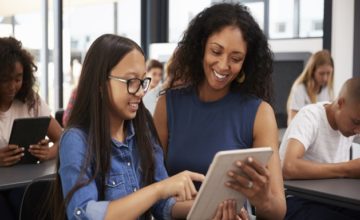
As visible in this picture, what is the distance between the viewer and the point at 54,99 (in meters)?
5.63

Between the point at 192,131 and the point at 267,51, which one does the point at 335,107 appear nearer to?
the point at 267,51

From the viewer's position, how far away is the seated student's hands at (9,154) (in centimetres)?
243

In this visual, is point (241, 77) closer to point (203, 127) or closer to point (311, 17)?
point (203, 127)

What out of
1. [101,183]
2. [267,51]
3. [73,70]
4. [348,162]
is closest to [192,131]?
[267,51]

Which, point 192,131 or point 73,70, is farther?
point 73,70

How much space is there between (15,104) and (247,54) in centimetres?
153

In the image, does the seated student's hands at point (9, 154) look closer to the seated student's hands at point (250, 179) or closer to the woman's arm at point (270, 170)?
the woman's arm at point (270, 170)

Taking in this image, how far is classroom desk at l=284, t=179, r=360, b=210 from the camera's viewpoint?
192 cm

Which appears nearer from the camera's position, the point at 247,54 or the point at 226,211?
the point at 226,211

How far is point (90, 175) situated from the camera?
52.1 inches

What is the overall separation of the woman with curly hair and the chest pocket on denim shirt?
40cm

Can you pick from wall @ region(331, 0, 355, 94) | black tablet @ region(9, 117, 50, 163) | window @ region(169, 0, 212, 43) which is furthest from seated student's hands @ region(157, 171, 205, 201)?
window @ region(169, 0, 212, 43)

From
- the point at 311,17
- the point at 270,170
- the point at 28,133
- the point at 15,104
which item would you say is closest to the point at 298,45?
the point at 311,17

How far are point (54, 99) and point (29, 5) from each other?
3.41 feet
